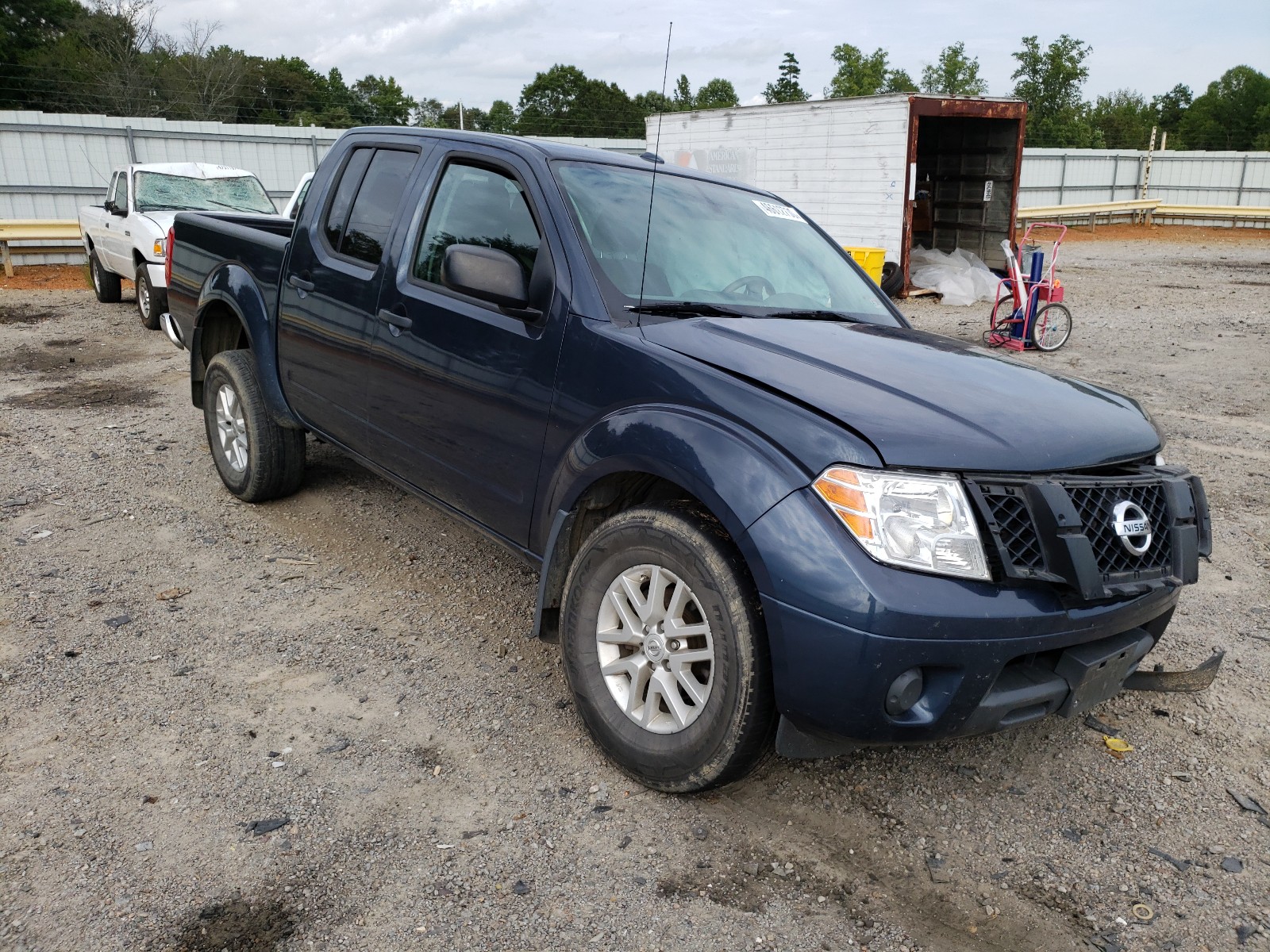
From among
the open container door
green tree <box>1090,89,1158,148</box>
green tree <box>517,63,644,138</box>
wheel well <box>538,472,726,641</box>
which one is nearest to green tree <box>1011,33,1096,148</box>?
green tree <box>1090,89,1158,148</box>

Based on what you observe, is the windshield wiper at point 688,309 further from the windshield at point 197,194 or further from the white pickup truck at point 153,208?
the windshield at point 197,194

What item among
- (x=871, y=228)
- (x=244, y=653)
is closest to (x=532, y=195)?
(x=244, y=653)

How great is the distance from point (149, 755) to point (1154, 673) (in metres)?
3.28

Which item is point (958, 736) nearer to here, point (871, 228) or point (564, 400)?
point (564, 400)

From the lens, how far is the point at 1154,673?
3242 millimetres

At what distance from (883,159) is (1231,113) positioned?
2672 inches

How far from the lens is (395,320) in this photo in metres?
3.90

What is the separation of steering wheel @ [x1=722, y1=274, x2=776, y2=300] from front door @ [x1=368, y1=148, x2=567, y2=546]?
2.25ft

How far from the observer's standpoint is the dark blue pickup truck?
251 cm

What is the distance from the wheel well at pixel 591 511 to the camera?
3092 millimetres

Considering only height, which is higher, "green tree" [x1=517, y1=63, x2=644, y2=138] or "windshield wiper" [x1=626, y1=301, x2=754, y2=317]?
"green tree" [x1=517, y1=63, x2=644, y2=138]

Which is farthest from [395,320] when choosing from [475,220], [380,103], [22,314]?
[380,103]

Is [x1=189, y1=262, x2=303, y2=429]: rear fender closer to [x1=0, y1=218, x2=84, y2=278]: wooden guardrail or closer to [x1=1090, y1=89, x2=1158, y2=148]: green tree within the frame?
[x1=0, y1=218, x2=84, y2=278]: wooden guardrail

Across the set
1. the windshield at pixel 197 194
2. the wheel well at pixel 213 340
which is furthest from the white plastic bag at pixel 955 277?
the wheel well at pixel 213 340
